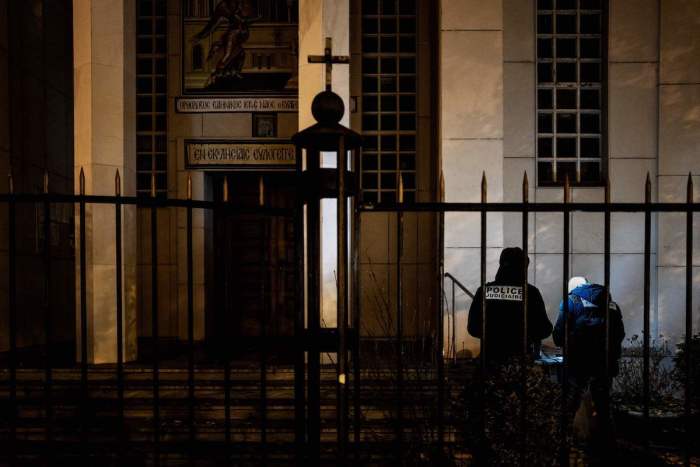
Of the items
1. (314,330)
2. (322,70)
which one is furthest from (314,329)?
(322,70)

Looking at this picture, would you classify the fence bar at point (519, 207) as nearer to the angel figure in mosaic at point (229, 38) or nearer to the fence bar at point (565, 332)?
the fence bar at point (565, 332)

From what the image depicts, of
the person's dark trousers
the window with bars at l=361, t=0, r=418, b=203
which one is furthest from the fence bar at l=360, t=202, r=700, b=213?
the window with bars at l=361, t=0, r=418, b=203

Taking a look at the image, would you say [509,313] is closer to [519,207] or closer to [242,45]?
[519,207]

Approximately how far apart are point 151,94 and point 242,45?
73.1 inches

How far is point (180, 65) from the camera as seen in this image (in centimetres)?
902

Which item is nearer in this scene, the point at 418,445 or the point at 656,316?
the point at 418,445

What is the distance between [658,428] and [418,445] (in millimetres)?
2790

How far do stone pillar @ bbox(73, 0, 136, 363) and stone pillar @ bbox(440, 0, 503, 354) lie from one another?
13.9 ft

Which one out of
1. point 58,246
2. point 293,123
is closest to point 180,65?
point 293,123

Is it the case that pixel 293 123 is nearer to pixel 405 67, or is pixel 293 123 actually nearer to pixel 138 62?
pixel 405 67

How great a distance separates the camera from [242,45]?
9.05m

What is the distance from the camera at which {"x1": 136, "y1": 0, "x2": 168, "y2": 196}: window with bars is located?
912 cm

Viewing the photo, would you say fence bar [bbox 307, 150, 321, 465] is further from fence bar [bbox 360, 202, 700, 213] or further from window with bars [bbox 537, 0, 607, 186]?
window with bars [bbox 537, 0, 607, 186]

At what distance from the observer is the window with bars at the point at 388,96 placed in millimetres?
8750
